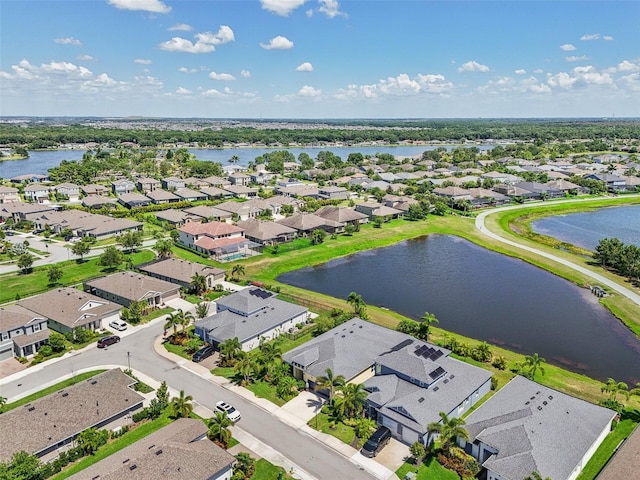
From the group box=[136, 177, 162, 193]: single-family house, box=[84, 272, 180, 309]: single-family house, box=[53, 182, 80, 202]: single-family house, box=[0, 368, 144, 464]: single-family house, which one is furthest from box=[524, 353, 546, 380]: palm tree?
box=[53, 182, 80, 202]: single-family house

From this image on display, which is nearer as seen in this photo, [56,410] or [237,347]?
[56,410]

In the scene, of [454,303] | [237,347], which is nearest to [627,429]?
[454,303]

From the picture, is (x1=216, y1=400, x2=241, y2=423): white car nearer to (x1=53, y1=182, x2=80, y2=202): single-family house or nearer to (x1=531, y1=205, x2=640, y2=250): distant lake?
(x1=531, y1=205, x2=640, y2=250): distant lake

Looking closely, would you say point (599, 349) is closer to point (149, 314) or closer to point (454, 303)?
point (454, 303)

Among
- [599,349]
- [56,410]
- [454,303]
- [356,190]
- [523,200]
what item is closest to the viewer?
[56,410]

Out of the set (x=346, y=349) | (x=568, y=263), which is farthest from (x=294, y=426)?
(x=568, y=263)
